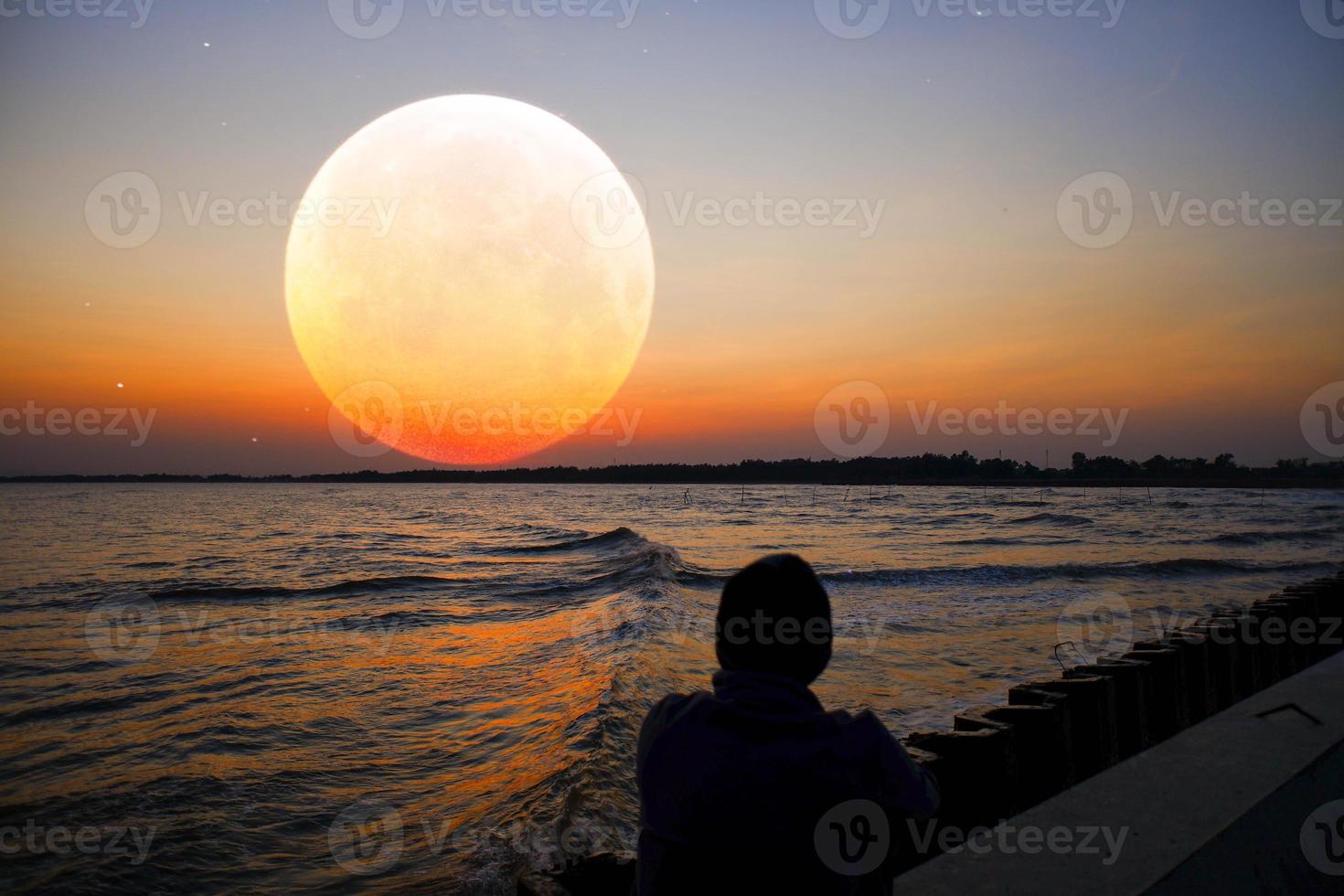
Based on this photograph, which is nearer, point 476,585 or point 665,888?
point 665,888

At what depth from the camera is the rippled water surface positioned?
6977 mm

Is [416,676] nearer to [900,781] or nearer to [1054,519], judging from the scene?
[900,781]

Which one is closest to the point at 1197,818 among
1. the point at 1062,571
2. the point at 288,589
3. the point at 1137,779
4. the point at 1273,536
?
the point at 1137,779

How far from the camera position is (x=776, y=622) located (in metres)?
2.12

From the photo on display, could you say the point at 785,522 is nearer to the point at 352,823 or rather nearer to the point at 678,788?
the point at 352,823

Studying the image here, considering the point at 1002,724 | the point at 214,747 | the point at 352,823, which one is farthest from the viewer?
the point at 214,747

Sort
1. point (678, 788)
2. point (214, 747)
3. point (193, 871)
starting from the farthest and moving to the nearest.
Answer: point (214, 747), point (193, 871), point (678, 788)

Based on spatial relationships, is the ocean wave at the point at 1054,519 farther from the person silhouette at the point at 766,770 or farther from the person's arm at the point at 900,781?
the person silhouette at the point at 766,770

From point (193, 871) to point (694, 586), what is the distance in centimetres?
1887

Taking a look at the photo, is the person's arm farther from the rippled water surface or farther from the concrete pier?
the rippled water surface

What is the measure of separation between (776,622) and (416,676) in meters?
12.4

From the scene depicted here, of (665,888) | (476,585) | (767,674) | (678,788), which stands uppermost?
(767,674)

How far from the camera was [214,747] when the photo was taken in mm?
9328

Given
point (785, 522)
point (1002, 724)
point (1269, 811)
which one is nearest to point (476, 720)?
point (1002, 724)
